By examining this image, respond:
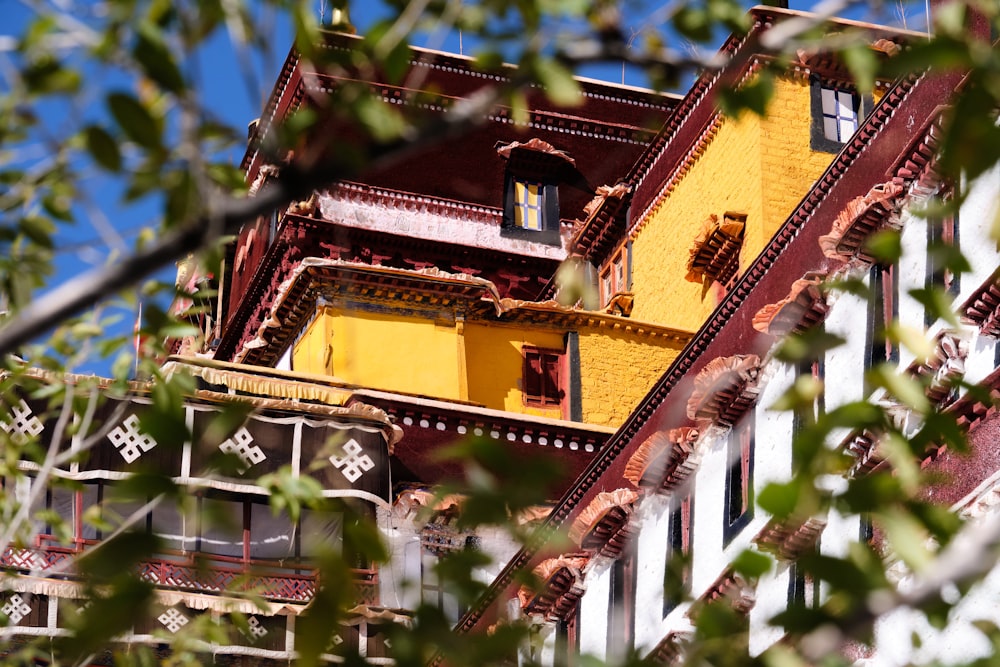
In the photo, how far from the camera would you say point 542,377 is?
2859cm

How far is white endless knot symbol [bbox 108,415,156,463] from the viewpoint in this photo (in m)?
21.3

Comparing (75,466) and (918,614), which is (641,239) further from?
(918,614)

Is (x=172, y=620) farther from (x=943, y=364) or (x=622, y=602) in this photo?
(x=943, y=364)

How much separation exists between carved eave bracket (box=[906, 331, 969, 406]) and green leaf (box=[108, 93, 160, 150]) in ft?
26.3

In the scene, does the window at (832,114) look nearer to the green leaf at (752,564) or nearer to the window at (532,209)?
the window at (532,209)

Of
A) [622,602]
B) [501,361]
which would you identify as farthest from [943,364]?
[501,361]

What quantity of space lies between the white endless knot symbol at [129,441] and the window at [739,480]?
8.80 m

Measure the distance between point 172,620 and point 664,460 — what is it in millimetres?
7315

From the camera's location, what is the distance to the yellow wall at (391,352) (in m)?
27.6

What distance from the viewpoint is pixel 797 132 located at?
2464cm

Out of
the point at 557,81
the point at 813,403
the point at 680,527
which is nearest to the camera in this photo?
the point at 557,81

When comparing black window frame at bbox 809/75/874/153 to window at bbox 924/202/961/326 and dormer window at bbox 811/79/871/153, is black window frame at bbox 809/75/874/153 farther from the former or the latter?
window at bbox 924/202/961/326

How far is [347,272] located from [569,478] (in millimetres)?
4716

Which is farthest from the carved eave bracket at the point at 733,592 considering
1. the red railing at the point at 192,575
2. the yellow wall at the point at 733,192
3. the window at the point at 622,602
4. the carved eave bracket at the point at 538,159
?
the carved eave bracket at the point at 538,159
